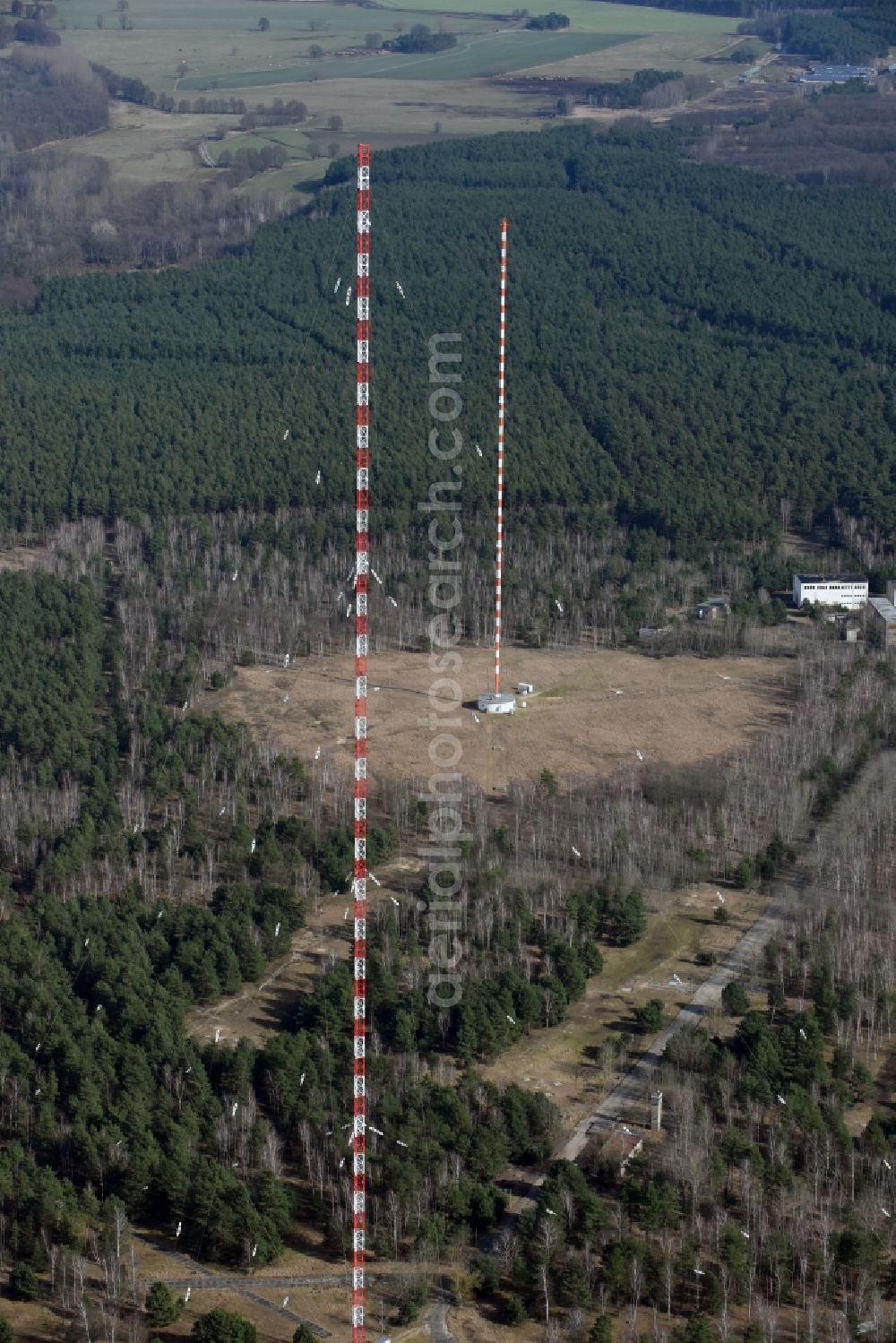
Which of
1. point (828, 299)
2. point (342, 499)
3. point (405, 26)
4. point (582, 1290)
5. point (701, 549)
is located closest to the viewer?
point (582, 1290)

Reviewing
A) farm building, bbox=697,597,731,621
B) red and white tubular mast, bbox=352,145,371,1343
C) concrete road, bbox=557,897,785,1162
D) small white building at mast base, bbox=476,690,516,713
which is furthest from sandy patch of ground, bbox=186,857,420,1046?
farm building, bbox=697,597,731,621

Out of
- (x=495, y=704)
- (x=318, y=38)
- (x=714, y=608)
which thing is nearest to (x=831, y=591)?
(x=714, y=608)

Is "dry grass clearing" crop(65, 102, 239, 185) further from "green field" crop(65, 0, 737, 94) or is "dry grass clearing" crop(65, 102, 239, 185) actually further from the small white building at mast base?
the small white building at mast base

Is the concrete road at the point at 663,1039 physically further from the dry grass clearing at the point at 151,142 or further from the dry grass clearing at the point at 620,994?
the dry grass clearing at the point at 151,142

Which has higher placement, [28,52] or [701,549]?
[28,52]

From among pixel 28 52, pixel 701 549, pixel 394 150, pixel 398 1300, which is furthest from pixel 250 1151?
pixel 28 52

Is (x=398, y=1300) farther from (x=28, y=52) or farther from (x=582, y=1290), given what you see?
(x=28, y=52)
